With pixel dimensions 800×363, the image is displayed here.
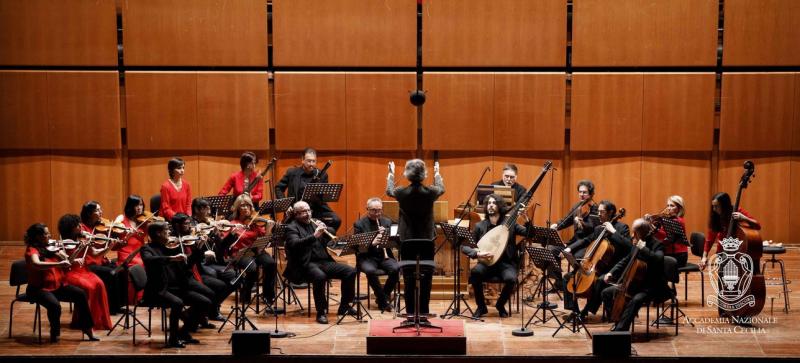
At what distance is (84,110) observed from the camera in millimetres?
10992

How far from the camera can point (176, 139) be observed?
435 inches

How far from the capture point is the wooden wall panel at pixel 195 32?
1088 cm

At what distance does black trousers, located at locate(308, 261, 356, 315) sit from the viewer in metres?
7.65

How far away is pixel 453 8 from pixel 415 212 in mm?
4795

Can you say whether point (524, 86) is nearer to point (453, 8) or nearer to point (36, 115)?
point (453, 8)

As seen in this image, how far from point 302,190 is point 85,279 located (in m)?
2.63

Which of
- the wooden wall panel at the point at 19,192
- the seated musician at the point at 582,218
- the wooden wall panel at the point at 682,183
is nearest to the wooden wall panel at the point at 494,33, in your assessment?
the wooden wall panel at the point at 682,183

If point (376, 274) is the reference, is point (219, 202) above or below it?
above

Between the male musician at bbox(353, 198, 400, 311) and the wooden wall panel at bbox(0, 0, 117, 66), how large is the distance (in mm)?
4583

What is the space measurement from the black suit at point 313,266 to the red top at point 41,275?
1863 mm

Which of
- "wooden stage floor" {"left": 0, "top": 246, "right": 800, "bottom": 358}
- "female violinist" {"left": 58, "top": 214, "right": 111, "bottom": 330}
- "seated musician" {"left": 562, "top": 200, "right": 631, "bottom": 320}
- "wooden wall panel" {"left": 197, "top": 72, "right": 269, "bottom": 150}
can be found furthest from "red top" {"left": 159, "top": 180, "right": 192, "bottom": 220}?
"seated musician" {"left": 562, "top": 200, "right": 631, "bottom": 320}

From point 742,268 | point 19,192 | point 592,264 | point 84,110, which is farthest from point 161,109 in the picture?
point 742,268

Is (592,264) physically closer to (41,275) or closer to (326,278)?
(326,278)

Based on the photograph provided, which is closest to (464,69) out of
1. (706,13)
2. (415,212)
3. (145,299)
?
(706,13)
